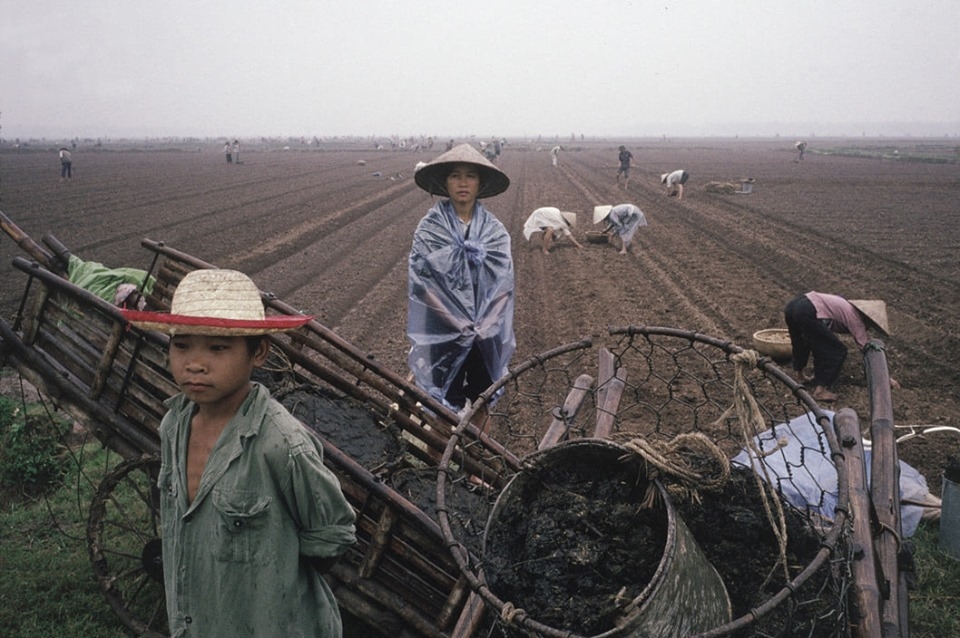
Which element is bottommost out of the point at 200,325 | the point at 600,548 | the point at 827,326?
the point at 827,326

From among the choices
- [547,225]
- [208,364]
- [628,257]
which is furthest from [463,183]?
[628,257]

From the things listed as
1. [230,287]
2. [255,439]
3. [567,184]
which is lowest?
[567,184]

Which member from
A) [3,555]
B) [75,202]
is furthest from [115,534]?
[75,202]

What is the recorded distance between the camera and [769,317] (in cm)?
891

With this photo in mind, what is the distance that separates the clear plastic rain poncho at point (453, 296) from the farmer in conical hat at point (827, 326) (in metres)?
3.33

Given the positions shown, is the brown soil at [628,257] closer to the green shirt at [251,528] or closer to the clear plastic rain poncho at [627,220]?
the clear plastic rain poncho at [627,220]

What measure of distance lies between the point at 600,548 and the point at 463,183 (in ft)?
9.45

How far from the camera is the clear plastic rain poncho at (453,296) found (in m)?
4.16

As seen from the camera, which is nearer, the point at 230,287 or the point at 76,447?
the point at 230,287

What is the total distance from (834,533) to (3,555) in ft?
14.2

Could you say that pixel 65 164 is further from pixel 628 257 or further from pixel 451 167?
pixel 451 167

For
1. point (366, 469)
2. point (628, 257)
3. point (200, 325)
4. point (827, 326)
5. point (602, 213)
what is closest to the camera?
point (200, 325)

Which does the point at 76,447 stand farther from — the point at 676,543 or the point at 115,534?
the point at 676,543

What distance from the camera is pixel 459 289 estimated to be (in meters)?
4.18
